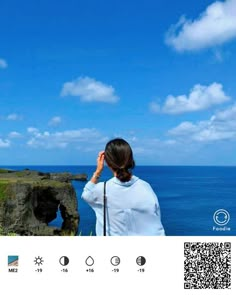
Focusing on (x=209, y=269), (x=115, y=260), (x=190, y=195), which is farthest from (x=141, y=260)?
(x=190, y=195)

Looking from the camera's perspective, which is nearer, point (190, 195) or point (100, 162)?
point (100, 162)

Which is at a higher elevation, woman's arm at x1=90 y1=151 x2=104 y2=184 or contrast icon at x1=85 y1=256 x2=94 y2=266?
woman's arm at x1=90 y1=151 x2=104 y2=184

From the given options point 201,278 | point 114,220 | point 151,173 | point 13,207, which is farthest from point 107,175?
point 13,207

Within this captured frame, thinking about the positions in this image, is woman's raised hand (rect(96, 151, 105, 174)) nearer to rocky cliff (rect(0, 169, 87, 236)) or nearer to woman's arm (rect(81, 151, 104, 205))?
woman's arm (rect(81, 151, 104, 205))

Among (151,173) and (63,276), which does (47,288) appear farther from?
(151,173)

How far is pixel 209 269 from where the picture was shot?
4.09 feet

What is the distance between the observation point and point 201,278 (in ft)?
4.12

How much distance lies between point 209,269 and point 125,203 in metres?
0.28

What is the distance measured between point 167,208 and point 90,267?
0.54 metres

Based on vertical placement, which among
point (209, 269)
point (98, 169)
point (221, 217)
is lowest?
point (209, 269)

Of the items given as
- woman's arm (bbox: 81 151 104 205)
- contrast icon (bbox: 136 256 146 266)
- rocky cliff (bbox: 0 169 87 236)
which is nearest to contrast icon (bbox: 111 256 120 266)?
contrast icon (bbox: 136 256 146 266)

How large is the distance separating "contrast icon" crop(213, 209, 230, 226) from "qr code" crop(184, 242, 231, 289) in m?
0.20

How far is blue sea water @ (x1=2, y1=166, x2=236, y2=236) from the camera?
1533 millimetres

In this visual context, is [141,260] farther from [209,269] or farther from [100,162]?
[100,162]
